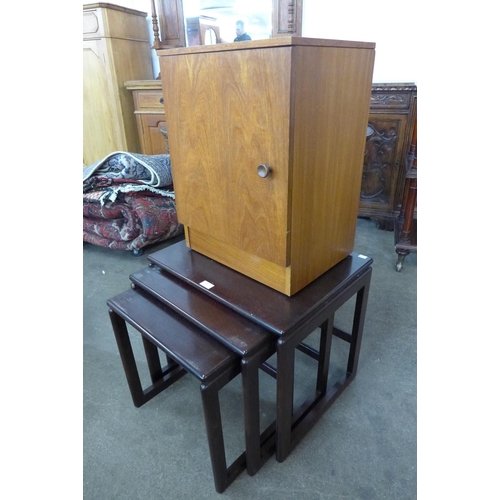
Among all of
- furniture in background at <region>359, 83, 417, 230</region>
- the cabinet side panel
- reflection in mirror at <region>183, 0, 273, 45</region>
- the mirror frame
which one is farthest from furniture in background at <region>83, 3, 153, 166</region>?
the cabinet side panel

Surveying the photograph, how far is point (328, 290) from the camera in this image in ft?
3.20

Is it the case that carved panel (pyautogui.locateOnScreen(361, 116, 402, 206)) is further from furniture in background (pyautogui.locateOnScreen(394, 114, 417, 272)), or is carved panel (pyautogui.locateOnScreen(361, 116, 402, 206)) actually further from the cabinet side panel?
the cabinet side panel

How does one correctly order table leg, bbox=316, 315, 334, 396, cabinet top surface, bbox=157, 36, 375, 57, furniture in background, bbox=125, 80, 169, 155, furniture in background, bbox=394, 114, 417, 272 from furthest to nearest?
furniture in background, bbox=125, 80, 169, 155
furniture in background, bbox=394, 114, 417, 272
table leg, bbox=316, 315, 334, 396
cabinet top surface, bbox=157, 36, 375, 57

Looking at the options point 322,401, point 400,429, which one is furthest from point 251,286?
point 400,429

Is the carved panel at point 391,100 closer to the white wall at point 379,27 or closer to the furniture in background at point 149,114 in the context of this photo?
the white wall at point 379,27

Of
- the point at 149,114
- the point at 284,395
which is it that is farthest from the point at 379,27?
the point at 284,395

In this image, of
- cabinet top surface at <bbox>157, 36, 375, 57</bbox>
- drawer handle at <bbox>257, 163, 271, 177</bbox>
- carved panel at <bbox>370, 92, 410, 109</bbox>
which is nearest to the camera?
cabinet top surface at <bbox>157, 36, 375, 57</bbox>

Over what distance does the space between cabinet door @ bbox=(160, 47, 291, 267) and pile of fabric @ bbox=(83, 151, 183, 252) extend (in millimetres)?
1199

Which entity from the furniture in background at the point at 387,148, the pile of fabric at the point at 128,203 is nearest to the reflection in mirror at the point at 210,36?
the pile of fabric at the point at 128,203

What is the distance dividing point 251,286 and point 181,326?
217 mm

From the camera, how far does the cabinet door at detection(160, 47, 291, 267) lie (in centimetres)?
72

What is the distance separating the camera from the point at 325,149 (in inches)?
32.8

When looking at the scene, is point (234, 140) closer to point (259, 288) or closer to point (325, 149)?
point (325, 149)

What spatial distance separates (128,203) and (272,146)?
5.33 feet
